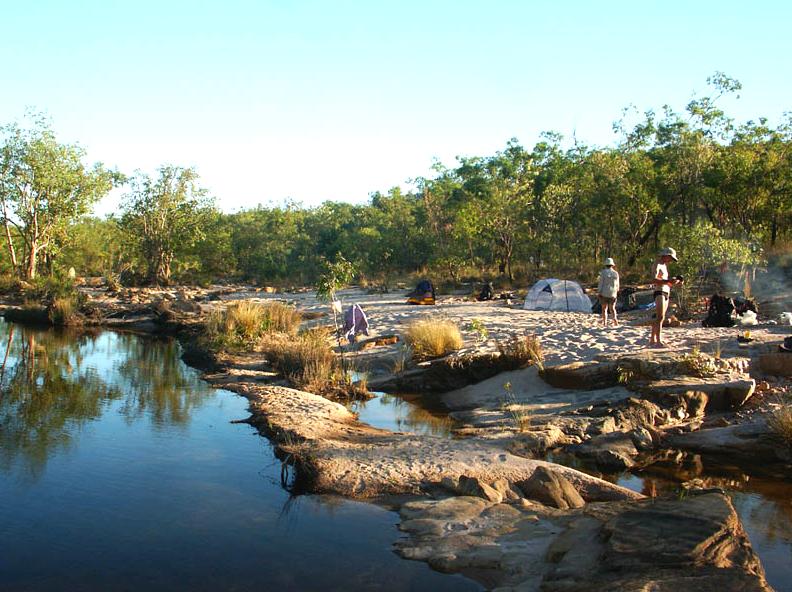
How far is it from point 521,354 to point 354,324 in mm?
4671

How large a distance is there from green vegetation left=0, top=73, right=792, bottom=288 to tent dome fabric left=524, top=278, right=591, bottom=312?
9.95 feet

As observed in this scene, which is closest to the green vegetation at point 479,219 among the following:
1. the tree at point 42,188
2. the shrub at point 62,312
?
the tree at point 42,188

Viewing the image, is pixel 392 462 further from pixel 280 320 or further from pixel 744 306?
pixel 280 320

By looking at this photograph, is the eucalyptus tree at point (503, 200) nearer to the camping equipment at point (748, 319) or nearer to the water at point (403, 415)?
the camping equipment at point (748, 319)

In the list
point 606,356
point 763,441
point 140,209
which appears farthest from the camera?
point 140,209

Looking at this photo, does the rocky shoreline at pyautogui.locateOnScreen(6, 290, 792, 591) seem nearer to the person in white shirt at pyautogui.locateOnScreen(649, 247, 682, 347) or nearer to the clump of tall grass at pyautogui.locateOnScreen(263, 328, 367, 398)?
the clump of tall grass at pyautogui.locateOnScreen(263, 328, 367, 398)

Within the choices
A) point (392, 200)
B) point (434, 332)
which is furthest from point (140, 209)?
point (434, 332)

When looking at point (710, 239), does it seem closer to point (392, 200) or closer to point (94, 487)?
point (94, 487)

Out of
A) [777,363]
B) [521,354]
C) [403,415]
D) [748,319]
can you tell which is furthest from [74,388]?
[748,319]

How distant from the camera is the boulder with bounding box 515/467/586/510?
7.33m

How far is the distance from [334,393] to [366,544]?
6.32 m

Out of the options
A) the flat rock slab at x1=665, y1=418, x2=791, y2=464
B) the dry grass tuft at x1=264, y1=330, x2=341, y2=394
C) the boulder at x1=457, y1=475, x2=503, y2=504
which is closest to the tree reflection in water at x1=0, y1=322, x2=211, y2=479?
the dry grass tuft at x1=264, y1=330, x2=341, y2=394

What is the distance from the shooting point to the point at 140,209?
39.9 m

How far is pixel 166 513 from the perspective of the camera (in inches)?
292
